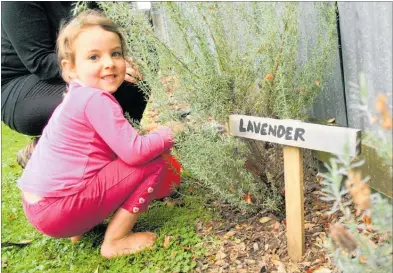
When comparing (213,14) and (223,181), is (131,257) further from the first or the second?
(213,14)

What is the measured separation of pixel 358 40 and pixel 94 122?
1.29m

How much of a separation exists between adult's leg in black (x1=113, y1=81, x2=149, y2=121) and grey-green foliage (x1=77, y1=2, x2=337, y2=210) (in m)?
0.71

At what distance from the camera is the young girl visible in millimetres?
2154

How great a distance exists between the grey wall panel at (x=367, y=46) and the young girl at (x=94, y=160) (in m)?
0.94

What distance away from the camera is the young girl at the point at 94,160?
2154 millimetres

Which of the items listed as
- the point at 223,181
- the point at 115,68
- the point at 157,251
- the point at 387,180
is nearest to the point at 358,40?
the point at 387,180

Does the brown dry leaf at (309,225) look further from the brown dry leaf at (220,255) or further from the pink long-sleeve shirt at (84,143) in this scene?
the pink long-sleeve shirt at (84,143)

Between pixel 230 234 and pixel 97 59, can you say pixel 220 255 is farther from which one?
pixel 97 59

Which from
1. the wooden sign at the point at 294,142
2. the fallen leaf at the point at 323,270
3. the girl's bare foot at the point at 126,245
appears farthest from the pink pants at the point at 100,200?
the fallen leaf at the point at 323,270

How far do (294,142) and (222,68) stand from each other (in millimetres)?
534

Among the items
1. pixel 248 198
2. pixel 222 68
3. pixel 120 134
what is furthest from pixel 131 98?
pixel 248 198


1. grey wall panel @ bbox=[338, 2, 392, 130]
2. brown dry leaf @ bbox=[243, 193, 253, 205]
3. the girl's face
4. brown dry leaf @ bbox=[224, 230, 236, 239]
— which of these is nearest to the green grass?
brown dry leaf @ bbox=[224, 230, 236, 239]

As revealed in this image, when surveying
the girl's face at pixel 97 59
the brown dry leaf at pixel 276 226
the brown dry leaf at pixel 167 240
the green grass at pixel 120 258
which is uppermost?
the girl's face at pixel 97 59

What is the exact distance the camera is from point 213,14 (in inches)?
83.3
